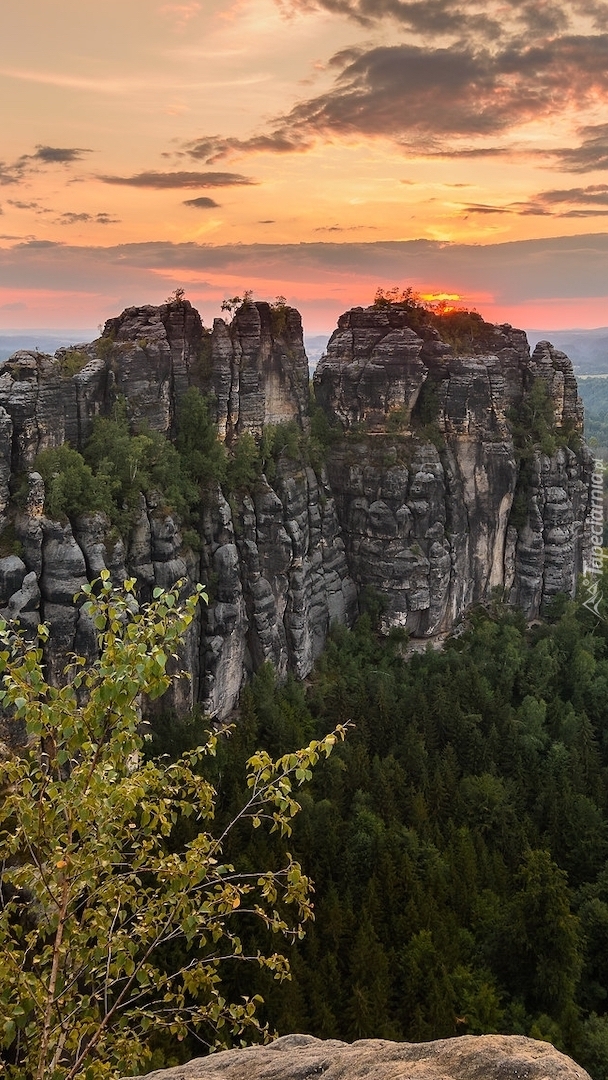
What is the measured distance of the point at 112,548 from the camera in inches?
1426

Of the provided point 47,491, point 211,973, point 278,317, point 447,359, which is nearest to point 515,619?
point 447,359

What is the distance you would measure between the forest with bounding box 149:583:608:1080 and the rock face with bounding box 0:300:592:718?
3.88 meters

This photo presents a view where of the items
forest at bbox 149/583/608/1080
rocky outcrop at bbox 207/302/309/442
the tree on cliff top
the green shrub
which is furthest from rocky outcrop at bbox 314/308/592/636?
the tree on cliff top

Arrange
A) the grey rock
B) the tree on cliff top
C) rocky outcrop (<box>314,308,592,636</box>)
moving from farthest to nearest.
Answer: rocky outcrop (<box>314,308,592,636</box>), the grey rock, the tree on cliff top

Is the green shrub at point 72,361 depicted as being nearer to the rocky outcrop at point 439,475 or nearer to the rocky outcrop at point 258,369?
the rocky outcrop at point 258,369

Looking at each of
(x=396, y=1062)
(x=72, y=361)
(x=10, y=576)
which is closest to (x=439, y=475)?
(x=72, y=361)

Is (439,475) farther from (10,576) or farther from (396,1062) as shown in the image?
(396,1062)

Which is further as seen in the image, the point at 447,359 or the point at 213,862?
the point at 447,359

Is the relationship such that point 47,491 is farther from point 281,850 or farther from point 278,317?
point 278,317

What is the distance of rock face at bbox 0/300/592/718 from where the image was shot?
35562 millimetres

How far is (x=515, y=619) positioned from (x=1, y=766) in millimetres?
56971

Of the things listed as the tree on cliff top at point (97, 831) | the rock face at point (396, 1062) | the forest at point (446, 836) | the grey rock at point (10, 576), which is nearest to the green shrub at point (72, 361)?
the grey rock at point (10, 576)

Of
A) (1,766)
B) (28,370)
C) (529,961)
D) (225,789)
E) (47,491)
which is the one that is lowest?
(529,961)

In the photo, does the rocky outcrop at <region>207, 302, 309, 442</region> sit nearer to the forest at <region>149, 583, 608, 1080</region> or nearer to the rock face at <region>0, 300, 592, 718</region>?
the rock face at <region>0, 300, 592, 718</region>
